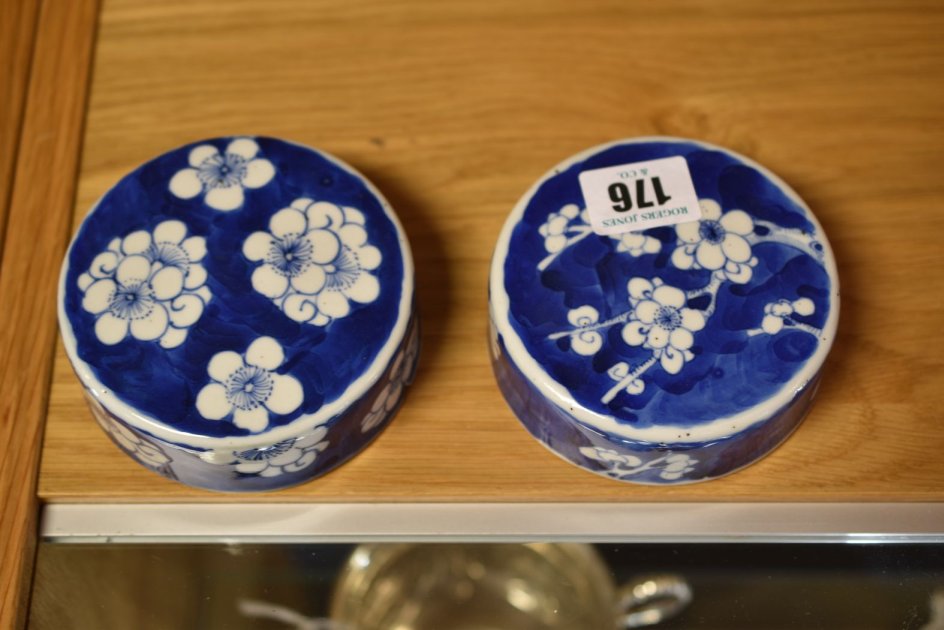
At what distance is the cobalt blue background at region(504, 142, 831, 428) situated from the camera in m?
0.72

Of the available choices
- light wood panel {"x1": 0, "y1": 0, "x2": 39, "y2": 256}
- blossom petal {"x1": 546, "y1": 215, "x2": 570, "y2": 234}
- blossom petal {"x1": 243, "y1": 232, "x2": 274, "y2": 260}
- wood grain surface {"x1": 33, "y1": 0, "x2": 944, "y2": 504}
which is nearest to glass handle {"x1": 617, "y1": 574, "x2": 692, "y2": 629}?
wood grain surface {"x1": 33, "y1": 0, "x2": 944, "y2": 504}

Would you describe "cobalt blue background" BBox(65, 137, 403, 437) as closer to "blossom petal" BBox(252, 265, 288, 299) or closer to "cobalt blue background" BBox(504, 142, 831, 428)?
"blossom petal" BBox(252, 265, 288, 299)

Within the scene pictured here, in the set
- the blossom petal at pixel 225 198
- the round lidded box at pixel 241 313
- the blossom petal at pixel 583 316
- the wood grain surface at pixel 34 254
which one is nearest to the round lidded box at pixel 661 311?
the blossom petal at pixel 583 316

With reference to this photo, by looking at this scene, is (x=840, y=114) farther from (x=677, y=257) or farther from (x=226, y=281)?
(x=226, y=281)

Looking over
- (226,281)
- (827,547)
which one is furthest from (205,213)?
(827,547)

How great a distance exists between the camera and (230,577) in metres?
0.79

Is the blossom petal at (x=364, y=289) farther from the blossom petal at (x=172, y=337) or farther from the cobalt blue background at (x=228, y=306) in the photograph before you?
the blossom petal at (x=172, y=337)

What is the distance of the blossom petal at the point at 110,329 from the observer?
75cm

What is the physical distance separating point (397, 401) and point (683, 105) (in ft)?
1.22

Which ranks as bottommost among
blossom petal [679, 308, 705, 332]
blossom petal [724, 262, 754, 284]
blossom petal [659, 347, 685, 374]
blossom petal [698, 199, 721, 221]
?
blossom petal [659, 347, 685, 374]

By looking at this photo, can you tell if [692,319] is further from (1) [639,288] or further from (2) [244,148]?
(2) [244,148]

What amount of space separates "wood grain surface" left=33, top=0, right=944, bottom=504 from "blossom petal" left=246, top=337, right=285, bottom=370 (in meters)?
0.11

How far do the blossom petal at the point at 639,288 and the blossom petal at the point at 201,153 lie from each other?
0.34 meters

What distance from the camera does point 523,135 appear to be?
3.02 feet
